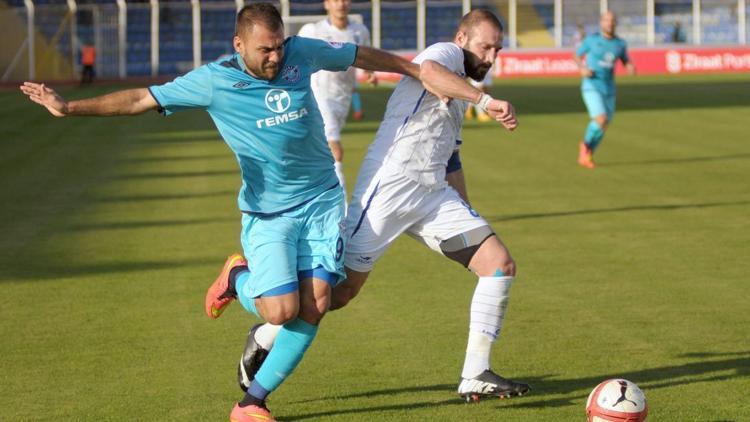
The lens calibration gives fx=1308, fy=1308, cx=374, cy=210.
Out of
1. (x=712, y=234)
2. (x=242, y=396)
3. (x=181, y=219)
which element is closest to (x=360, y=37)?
(x=181, y=219)

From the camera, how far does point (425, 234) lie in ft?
23.7

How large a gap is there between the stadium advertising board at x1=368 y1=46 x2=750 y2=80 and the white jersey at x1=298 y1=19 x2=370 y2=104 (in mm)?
39453

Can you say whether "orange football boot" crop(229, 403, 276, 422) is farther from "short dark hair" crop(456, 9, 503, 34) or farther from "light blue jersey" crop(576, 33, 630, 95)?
"light blue jersey" crop(576, 33, 630, 95)

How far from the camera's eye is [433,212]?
7.19m

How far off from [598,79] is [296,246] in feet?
46.0

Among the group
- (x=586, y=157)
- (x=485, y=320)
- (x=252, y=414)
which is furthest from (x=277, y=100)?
(x=586, y=157)

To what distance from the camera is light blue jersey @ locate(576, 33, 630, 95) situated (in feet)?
65.4

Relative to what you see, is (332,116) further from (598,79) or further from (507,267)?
(598,79)

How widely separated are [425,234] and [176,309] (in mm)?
3173

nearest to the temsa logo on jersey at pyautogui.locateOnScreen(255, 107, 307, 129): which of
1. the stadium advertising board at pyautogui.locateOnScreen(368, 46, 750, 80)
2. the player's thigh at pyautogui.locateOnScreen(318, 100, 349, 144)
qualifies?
the player's thigh at pyautogui.locateOnScreen(318, 100, 349, 144)

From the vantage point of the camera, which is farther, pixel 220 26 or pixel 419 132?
pixel 220 26

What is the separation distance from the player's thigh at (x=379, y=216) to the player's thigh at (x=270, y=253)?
51 centimetres

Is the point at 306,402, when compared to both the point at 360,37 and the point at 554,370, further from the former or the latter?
the point at 360,37

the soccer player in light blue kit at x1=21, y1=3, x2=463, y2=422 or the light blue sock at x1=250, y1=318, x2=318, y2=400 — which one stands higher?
the soccer player in light blue kit at x1=21, y1=3, x2=463, y2=422
